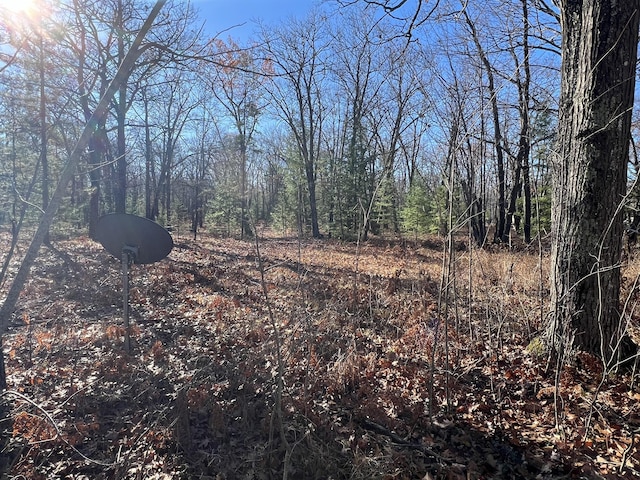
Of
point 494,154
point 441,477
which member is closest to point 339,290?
point 441,477

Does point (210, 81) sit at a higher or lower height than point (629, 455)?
higher

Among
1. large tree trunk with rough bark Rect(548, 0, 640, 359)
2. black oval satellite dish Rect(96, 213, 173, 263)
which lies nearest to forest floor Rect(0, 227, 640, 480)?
large tree trunk with rough bark Rect(548, 0, 640, 359)

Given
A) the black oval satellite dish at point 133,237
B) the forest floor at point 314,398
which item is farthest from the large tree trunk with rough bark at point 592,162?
the black oval satellite dish at point 133,237

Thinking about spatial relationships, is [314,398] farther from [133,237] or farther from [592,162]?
[592,162]

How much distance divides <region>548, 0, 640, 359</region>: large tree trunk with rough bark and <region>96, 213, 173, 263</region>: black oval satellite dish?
4680mm

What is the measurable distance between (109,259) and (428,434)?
10720 millimetres

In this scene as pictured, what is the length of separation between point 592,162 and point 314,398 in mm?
3446

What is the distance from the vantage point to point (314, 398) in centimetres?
373

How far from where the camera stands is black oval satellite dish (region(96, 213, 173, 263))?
498 cm

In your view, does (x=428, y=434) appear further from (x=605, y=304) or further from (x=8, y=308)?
(x=8, y=308)

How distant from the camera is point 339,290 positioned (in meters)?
7.43

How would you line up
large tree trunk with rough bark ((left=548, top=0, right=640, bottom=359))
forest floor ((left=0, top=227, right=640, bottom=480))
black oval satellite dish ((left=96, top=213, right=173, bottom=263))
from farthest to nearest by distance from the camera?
1. black oval satellite dish ((left=96, top=213, right=173, bottom=263))
2. large tree trunk with rough bark ((left=548, top=0, right=640, bottom=359))
3. forest floor ((left=0, top=227, right=640, bottom=480))

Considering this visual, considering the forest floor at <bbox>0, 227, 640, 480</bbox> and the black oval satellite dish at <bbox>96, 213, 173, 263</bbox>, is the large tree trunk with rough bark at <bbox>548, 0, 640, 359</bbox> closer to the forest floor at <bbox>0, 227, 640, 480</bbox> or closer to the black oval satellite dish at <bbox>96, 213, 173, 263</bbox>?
the forest floor at <bbox>0, 227, 640, 480</bbox>

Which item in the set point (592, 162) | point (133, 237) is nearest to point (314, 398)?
point (133, 237)
